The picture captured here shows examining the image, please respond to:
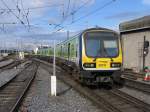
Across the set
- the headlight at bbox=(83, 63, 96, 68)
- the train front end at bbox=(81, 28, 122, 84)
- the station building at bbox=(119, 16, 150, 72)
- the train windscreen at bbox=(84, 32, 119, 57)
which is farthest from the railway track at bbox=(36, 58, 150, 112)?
the station building at bbox=(119, 16, 150, 72)

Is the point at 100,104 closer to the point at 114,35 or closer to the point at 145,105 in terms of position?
the point at 145,105

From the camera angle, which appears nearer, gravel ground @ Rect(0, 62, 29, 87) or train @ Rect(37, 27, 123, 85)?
train @ Rect(37, 27, 123, 85)

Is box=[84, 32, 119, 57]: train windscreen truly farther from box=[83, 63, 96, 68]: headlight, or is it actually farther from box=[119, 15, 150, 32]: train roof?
box=[119, 15, 150, 32]: train roof

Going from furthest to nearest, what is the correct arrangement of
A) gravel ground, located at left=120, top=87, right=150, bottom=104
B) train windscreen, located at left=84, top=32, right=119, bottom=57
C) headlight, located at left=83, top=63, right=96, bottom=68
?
1. train windscreen, located at left=84, top=32, right=119, bottom=57
2. headlight, located at left=83, top=63, right=96, bottom=68
3. gravel ground, located at left=120, top=87, right=150, bottom=104

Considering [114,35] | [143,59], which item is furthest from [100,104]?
[143,59]

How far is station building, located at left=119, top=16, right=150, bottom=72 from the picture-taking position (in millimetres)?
38094

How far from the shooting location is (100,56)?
20.0 meters

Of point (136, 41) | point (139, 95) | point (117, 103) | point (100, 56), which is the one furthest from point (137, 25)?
point (117, 103)

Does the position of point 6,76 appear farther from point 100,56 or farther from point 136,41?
point 100,56

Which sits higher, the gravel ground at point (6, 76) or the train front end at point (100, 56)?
the train front end at point (100, 56)

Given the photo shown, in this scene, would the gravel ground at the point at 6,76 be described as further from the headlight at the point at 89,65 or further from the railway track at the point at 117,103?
the railway track at the point at 117,103

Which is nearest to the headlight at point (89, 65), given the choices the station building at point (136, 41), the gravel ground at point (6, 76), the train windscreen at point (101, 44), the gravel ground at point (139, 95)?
the train windscreen at point (101, 44)

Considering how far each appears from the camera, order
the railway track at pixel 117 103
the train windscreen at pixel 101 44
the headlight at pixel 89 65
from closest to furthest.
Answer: the railway track at pixel 117 103, the headlight at pixel 89 65, the train windscreen at pixel 101 44

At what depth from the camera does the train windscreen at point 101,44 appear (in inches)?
789
